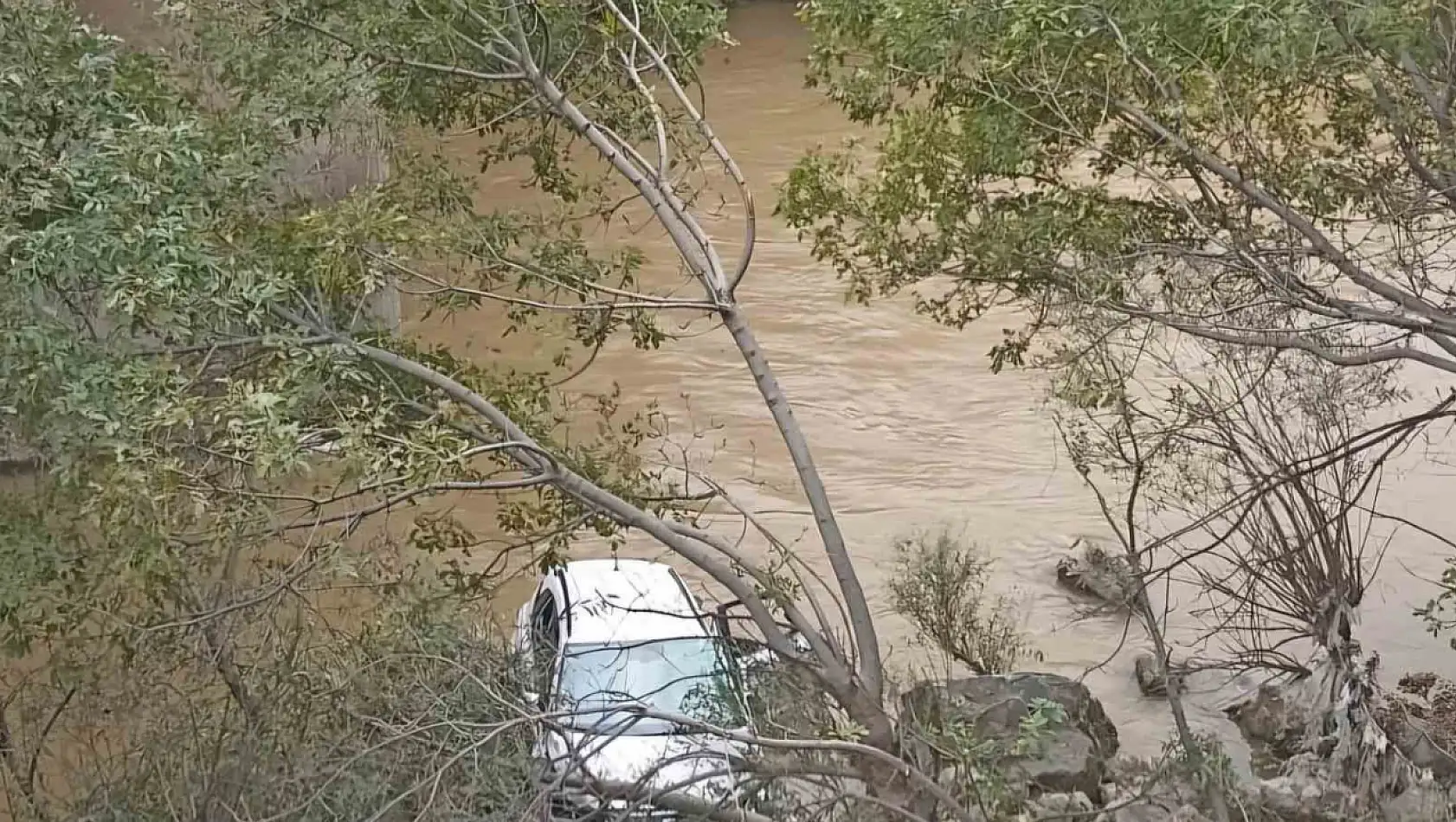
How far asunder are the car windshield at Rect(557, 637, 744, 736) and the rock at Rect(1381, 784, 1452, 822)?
3.53 meters

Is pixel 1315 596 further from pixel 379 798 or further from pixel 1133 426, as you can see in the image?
pixel 379 798

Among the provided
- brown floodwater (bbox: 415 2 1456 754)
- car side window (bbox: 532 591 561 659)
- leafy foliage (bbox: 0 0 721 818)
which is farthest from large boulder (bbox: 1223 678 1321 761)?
leafy foliage (bbox: 0 0 721 818)

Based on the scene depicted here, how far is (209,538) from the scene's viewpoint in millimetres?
5211

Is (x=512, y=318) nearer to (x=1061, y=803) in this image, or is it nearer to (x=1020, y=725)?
(x=1020, y=725)

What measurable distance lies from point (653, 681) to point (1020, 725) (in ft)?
6.18

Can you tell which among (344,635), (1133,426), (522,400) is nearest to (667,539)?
(522,400)

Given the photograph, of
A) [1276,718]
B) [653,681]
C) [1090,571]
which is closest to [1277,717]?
[1276,718]

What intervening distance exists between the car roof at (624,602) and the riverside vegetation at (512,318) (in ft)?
2.83

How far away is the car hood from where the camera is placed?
5508mm

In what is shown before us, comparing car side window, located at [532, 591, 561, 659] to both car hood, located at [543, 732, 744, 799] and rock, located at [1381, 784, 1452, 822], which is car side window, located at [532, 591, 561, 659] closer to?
car hood, located at [543, 732, 744, 799]

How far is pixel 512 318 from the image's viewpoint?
24.0 feet

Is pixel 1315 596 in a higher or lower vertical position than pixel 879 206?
lower

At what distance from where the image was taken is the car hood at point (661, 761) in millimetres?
5508

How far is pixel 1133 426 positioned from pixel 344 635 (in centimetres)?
494
